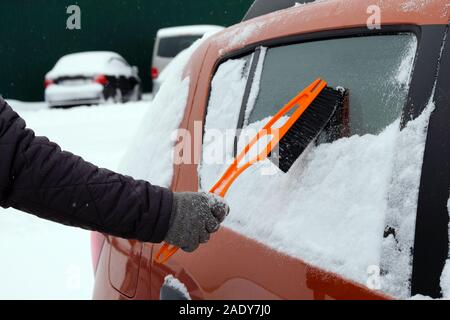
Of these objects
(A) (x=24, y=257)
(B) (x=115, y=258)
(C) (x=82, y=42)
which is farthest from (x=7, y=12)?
(B) (x=115, y=258)

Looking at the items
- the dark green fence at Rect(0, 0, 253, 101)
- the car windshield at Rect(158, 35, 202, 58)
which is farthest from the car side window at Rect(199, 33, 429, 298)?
the dark green fence at Rect(0, 0, 253, 101)

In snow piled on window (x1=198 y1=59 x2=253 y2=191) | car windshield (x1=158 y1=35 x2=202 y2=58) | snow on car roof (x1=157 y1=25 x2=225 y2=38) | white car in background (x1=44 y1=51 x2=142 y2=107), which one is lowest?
white car in background (x1=44 y1=51 x2=142 y2=107)

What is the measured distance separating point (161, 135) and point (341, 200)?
777 mm

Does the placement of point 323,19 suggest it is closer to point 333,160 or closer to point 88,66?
point 333,160

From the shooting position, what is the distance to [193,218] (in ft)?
4.02

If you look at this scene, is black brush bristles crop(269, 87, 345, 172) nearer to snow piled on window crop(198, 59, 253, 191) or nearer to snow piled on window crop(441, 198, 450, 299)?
snow piled on window crop(198, 59, 253, 191)

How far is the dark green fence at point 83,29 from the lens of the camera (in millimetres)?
11805

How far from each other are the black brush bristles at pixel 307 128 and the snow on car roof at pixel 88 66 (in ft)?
30.1

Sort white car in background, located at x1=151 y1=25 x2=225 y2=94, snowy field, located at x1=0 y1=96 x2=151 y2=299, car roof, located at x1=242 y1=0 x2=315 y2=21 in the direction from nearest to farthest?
1. car roof, located at x1=242 y1=0 x2=315 y2=21
2. snowy field, located at x1=0 y1=96 x2=151 y2=299
3. white car in background, located at x1=151 y1=25 x2=225 y2=94

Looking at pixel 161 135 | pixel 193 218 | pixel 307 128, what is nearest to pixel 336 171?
pixel 307 128

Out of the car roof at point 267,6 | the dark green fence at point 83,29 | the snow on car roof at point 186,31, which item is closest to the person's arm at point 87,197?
the car roof at point 267,6

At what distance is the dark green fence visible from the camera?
38.7 ft

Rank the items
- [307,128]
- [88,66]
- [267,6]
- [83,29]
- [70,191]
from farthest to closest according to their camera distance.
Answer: [83,29], [88,66], [267,6], [307,128], [70,191]

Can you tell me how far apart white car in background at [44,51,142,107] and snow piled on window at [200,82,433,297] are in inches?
357
